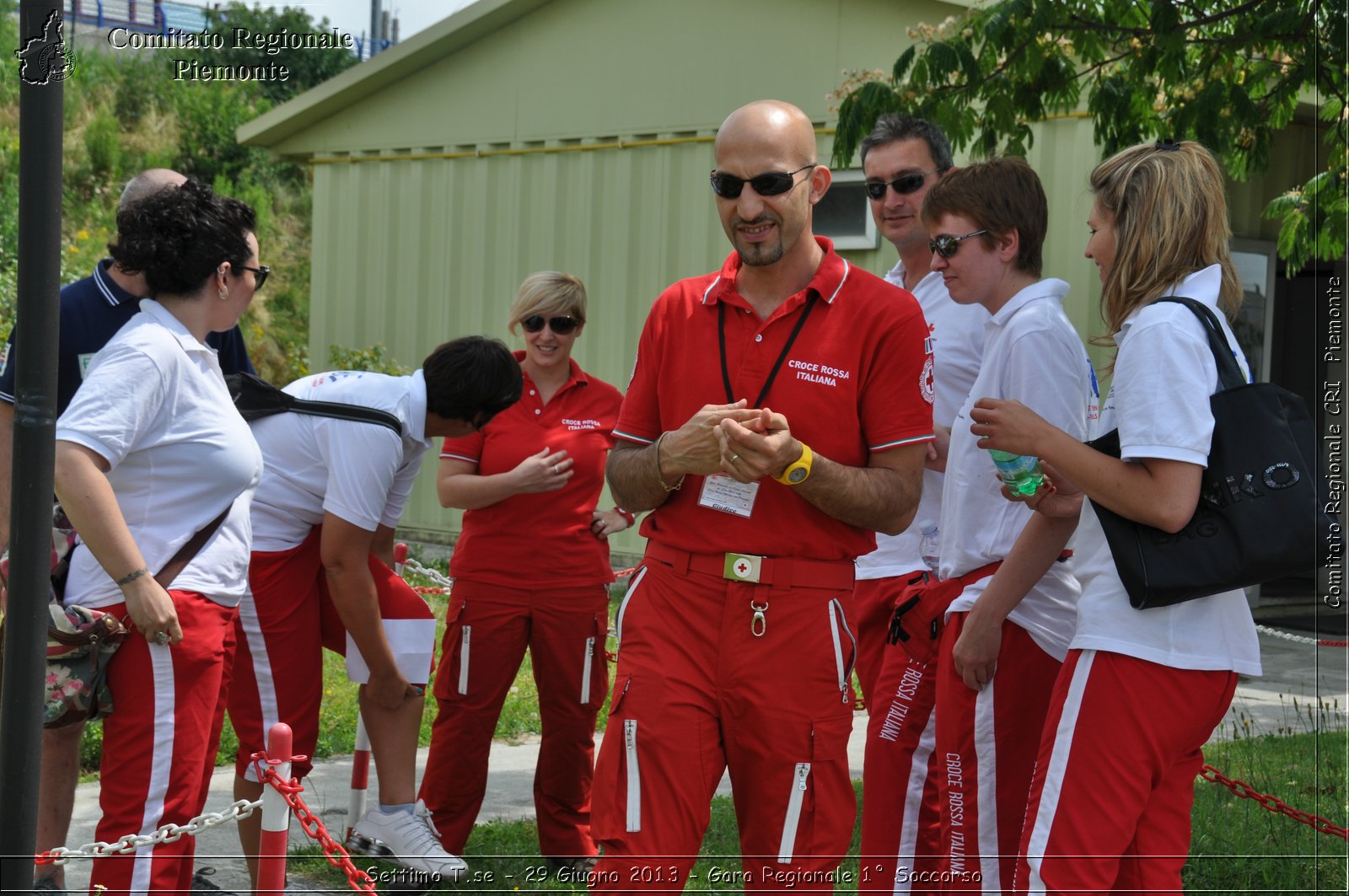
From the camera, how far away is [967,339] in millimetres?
4348

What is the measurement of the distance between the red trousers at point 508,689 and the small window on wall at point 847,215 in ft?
22.4

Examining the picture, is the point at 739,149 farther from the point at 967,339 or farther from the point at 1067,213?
the point at 1067,213

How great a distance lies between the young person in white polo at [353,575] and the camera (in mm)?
4508

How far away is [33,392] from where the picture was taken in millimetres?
Result: 2551

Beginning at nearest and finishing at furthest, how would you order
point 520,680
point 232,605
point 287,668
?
point 232,605, point 287,668, point 520,680

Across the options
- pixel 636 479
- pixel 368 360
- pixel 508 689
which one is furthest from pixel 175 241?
pixel 368 360

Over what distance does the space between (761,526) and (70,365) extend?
2.46 metres

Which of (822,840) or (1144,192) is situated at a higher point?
(1144,192)

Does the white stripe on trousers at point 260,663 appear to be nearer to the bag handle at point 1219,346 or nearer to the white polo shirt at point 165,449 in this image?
the white polo shirt at point 165,449

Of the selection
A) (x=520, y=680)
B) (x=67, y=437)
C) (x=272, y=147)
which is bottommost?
(x=520, y=680)

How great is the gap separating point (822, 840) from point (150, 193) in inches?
101

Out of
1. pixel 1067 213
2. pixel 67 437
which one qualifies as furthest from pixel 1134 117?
pixel 67 437

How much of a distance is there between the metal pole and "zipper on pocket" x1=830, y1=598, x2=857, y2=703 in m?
1.72

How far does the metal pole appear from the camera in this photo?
8.32 ft
